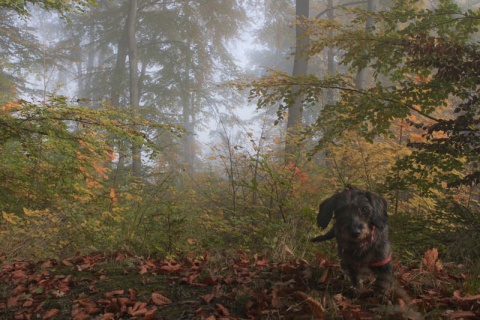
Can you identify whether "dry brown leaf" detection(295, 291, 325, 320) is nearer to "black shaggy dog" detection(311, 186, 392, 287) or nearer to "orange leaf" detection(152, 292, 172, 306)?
"black shaggy dog" detection(311, 186, 392, 287)

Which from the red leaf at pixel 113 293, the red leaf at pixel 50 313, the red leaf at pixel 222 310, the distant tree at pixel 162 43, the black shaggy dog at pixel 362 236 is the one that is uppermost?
the distant tree at pixel 162 43

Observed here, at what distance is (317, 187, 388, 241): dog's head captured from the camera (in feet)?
9.84

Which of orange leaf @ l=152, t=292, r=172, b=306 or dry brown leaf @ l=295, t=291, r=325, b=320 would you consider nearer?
dry brown leaf @ l=295, t=291, r=325, b=320

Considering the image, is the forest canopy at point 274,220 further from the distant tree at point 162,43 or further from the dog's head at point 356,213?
the distant tree at point 162,43

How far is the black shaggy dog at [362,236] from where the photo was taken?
3.04 metres

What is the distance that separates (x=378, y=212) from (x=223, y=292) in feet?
5.12

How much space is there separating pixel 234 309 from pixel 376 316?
1088mm

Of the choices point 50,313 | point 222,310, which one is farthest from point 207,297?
point 50,313

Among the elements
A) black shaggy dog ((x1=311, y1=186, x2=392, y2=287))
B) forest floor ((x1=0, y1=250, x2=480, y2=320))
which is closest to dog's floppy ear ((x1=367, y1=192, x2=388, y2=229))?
black shaggy dog ((x1=311, y1=186, x2=392, y2=287))

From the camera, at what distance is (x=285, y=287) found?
10.2 feet

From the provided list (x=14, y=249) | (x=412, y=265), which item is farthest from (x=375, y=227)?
(x=14, y=249)

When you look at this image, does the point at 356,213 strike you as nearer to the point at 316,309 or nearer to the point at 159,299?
the point at 316,309

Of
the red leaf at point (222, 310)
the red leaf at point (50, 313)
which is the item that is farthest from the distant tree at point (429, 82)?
the red leaf at point (50, 313)

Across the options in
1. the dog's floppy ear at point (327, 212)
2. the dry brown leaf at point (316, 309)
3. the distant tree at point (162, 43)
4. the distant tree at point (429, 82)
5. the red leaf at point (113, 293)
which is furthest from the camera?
the distant tree at point (162, 43)
